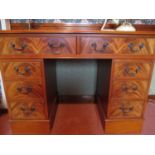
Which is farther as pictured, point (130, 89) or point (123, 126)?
point (123, 126)

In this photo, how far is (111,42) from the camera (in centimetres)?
103

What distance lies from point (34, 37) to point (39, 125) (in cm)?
74

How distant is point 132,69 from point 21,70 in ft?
2.66

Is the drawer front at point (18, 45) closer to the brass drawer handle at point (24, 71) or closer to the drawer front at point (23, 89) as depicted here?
the brass drawer handle at point (24, 71)

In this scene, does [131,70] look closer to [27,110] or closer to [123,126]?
[123,126]

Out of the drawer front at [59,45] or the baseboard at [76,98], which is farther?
the baseboard at [76,98]

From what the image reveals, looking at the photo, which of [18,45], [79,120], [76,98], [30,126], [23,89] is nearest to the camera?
[18,45]

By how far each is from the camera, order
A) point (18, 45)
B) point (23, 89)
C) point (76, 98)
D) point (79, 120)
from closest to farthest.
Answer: point (18, 45)
point (23, 89)
point (79, 120)
point (76, 98)

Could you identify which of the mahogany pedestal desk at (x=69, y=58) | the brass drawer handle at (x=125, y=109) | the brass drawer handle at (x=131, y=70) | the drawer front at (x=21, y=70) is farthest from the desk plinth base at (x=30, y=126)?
the brass drawer handle at (x=131, y=70)

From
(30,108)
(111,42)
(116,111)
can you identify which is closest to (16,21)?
(30,108)

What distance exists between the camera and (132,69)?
1.11 meters

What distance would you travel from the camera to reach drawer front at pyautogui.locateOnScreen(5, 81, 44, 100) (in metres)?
1.14

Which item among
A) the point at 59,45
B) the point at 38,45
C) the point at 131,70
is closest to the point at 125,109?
the point at 131,70

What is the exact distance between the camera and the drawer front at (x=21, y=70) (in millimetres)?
1081
